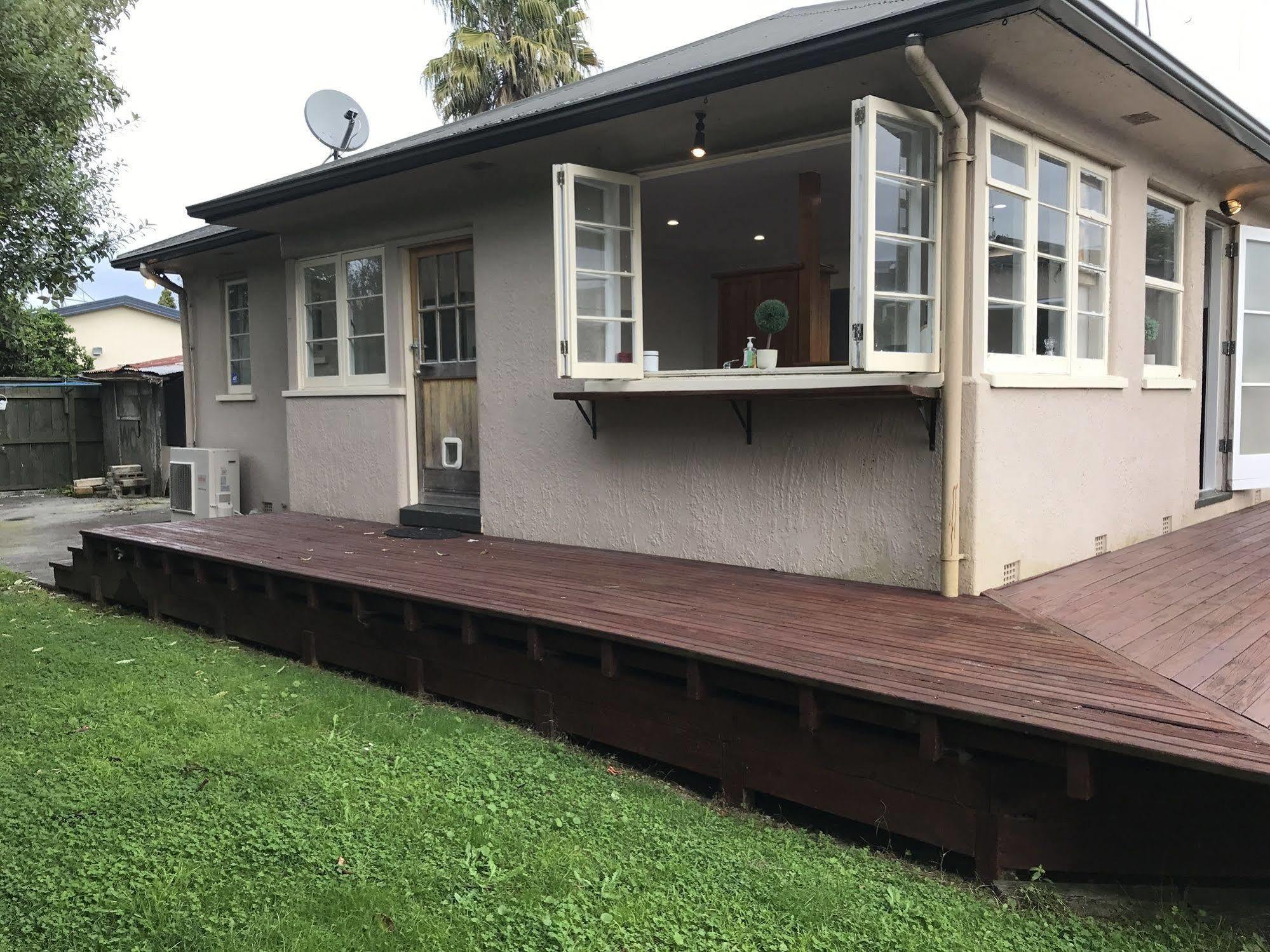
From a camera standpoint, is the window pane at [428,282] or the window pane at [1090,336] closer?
the window pane at [1090,336]

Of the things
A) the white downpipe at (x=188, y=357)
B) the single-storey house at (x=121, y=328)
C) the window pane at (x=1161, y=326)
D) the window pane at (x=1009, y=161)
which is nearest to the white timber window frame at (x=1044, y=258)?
the window pane at (x=1009, y=161)

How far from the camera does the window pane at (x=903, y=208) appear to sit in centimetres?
395

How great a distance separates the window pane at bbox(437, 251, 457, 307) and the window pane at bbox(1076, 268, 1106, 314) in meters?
4.04

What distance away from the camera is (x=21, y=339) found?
16.9 meters

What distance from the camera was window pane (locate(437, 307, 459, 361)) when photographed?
21.3 ft

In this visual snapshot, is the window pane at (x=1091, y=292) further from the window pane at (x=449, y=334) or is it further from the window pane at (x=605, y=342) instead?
the window pane at (x=449, y=334)

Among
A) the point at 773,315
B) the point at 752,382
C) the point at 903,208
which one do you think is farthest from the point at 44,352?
the point at 903,208

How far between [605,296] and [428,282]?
2.04 metres

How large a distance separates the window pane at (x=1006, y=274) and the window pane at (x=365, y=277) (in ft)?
14.5

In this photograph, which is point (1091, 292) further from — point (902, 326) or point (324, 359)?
point (324, 359)

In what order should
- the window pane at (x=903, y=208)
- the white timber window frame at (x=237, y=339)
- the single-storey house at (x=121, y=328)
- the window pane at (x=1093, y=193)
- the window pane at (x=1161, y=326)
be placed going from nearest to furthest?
the window pane at (x=903, y=208) < the window pane at (x=1093, y=193) < the window pane at (x=1161, y=326) < the white timber window frame at (x=237, y=339) < the single-storey house at (x=121, y=328)

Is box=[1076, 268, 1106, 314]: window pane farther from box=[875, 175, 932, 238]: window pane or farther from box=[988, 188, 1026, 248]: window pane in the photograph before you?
box=[875, 175, 932, 238]: window pane

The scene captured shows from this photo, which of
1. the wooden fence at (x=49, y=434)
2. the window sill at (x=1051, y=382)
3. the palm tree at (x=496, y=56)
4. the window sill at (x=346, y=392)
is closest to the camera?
the window sill at (x=1051, y=382)

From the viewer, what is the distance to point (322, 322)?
7359 millimetres
